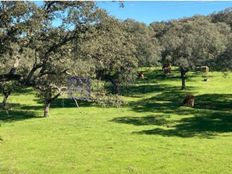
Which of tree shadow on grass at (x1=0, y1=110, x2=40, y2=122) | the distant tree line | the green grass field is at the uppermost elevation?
the distant tree line

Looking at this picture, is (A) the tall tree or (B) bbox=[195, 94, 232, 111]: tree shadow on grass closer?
(B) bbox=[195, 94, 232, 111]: tree shadow on grass

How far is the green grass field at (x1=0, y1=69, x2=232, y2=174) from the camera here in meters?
32.2

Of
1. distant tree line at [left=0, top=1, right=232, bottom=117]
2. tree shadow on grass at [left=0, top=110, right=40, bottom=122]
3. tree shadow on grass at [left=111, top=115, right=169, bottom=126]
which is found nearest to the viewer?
distant tree line at [left=0, top=1, right=232, bottom=117]

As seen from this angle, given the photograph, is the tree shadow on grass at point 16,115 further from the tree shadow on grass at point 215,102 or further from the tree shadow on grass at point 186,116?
the tree shadow on grass at point 215,102

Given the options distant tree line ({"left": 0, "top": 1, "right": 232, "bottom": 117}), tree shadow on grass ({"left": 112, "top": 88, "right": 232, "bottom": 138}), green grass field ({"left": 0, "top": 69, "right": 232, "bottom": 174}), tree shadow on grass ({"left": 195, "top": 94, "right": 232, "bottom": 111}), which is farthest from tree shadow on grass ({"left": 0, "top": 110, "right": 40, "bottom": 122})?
distant tree line ({"left": 0, "top": 1, "right": 232, "bottom": 117})

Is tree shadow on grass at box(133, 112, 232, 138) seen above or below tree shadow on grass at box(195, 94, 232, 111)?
below

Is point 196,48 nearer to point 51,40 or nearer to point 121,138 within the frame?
point 121,138

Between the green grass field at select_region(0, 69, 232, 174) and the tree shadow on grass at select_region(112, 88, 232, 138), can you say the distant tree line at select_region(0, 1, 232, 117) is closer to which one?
the green grass field at select_region(0, 69, 232, 174)

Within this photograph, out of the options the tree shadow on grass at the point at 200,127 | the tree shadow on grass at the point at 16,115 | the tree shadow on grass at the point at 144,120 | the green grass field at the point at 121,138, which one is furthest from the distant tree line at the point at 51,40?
the tree shadow on grass at the point at 16,115

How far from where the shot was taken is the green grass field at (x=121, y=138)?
106 feet

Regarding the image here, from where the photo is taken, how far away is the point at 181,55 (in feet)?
255

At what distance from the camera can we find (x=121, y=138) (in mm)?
40688

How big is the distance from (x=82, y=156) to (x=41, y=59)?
15.4 meters

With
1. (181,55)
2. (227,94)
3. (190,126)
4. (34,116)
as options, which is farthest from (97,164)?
(181,55)
